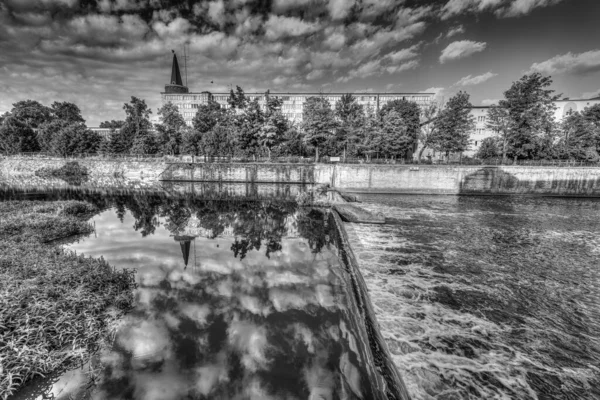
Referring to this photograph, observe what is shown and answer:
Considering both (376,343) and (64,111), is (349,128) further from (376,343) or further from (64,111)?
(64,111)

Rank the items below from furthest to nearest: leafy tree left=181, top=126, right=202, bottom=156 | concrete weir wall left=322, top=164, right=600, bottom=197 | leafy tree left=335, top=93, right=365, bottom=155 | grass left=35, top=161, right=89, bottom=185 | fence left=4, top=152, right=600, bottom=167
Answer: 1. leafy tree left=181, top=126, right=202, bottom=156
2. grass left=35, top=161, right=89, bottom=185
3. leafy tree left=335, top=93, right=365, bottom=155
4. fence left=4, top=152, right=600, bottom=167
5. concrete weir wall left=322, top=164, right=600, bottom=197

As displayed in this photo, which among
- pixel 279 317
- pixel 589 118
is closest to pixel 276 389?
pixel 279 317

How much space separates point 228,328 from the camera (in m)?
6.66

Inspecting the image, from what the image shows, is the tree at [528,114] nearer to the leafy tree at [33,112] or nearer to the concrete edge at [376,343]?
the concrete edge at [376,343]

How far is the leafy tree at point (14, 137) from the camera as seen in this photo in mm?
53594

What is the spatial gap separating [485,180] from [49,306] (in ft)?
129

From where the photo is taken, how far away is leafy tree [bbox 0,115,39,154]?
5359 centimetres

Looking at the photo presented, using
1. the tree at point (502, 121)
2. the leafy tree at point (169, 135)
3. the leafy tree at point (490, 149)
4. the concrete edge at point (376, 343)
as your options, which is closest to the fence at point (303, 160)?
the leafy tree at point (169, 135)

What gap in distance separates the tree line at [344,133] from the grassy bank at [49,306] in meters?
34.6

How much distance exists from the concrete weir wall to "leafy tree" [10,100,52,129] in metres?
96.7

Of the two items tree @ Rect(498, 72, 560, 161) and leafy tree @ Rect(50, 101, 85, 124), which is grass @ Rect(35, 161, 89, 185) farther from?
tree @ Rect(498, 72, 560, 161)

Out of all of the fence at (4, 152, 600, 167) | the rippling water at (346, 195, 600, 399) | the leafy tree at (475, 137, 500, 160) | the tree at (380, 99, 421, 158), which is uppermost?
the tree at (380, 99, 421, 158)

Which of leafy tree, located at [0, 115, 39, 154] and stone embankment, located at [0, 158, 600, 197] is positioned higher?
leafy tree, located at [0, 115, 39, 154]

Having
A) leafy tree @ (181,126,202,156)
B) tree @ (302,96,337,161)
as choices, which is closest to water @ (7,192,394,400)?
tree @ (302,96,337,161)
